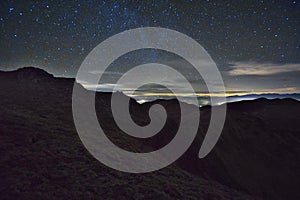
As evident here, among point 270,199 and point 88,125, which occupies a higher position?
point 88,125

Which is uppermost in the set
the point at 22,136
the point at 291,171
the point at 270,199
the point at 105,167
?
the point at 22,136

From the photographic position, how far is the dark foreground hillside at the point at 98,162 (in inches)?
412

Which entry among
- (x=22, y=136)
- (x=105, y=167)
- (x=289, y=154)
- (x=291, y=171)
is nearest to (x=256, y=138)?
(x=289, y=154)

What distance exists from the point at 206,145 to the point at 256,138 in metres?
17.6

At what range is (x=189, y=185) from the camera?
13883mm

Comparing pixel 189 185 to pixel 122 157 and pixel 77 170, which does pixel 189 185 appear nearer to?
pixel 122 157

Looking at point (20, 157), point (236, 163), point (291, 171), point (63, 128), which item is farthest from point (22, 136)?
point (291, 171)

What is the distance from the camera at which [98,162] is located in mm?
13992

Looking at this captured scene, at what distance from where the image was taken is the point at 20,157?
11852 millimetres

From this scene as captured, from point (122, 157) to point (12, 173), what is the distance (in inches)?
305

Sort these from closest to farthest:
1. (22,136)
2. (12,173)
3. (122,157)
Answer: (12,173)
(22,136)
(122,157)

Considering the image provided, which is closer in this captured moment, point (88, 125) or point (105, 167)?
point (105, 167)

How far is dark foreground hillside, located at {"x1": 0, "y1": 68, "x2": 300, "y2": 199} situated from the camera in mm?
10477

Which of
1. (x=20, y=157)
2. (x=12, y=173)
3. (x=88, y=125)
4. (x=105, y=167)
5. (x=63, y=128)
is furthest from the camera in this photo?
(x=88, y=125)
